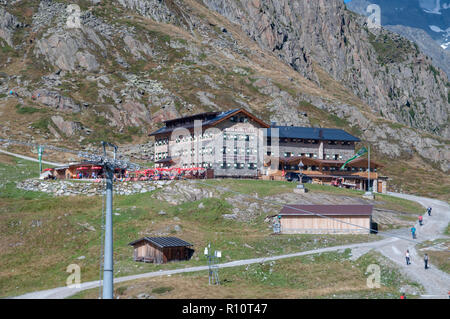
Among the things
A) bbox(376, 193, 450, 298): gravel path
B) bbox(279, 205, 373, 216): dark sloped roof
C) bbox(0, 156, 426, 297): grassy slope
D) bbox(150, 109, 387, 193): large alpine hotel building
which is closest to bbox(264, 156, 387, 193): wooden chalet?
bbox(150, 109, 387, 193): large alpine hotel building

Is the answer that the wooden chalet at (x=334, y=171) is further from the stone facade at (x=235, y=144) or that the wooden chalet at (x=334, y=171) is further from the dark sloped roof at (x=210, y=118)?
the dark sloped roof at (x=210, y=118)

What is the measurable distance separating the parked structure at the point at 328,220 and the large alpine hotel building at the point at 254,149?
29.5m

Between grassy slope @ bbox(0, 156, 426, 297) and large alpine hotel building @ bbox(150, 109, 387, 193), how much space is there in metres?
17.2

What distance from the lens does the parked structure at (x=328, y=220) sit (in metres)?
69.9

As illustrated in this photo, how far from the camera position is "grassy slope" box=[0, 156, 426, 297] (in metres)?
57.2

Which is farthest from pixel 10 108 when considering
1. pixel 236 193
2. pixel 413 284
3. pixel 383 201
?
pixel 413 284

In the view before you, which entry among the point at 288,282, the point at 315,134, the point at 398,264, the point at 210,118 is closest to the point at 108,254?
the point at 288,282

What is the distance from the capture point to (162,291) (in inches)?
1806

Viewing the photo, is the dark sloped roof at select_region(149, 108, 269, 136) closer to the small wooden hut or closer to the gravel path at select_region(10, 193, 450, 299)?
the gravel path at select_region(10, 193, 450, 299)

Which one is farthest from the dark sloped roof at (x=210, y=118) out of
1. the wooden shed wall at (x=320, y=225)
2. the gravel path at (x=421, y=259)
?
the gravel path at (x=421, y=259)

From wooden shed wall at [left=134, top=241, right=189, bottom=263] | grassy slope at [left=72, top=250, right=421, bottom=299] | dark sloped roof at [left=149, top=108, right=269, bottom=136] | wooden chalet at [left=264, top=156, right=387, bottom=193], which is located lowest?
grassy slope at [left=72, top=250, right=421, bottom=299]

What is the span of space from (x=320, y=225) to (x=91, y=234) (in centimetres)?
3019
